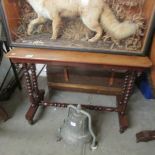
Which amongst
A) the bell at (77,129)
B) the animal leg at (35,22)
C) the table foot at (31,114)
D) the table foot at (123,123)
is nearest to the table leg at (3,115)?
the table foot at (31,114)

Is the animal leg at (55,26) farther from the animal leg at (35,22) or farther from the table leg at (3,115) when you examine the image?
the table leg at (3,115)

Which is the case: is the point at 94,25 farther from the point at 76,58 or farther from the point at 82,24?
the point at 76,58

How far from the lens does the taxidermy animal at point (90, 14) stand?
3.85ft

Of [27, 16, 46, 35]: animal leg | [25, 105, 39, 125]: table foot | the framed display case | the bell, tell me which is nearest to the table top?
the framed display case

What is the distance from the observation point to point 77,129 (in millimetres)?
1430

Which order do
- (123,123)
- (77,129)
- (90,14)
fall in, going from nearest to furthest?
(90,14), (77,129), (123,123)

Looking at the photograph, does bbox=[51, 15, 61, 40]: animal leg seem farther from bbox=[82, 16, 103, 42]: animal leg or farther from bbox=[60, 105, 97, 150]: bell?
bbox=[60, 105, 97, 150]: bell

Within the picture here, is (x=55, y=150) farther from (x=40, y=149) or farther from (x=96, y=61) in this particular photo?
(x=96, y=61)

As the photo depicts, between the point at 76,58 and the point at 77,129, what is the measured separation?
0.53m

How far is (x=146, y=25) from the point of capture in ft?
3.86

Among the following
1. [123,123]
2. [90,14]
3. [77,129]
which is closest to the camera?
[90,14]

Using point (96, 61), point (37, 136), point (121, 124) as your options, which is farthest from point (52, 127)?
point (96, 61)

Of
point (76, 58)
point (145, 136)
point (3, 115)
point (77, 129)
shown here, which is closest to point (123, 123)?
point (145, 136)

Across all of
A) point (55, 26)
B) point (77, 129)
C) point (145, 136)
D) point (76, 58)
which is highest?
point (55, 26)
